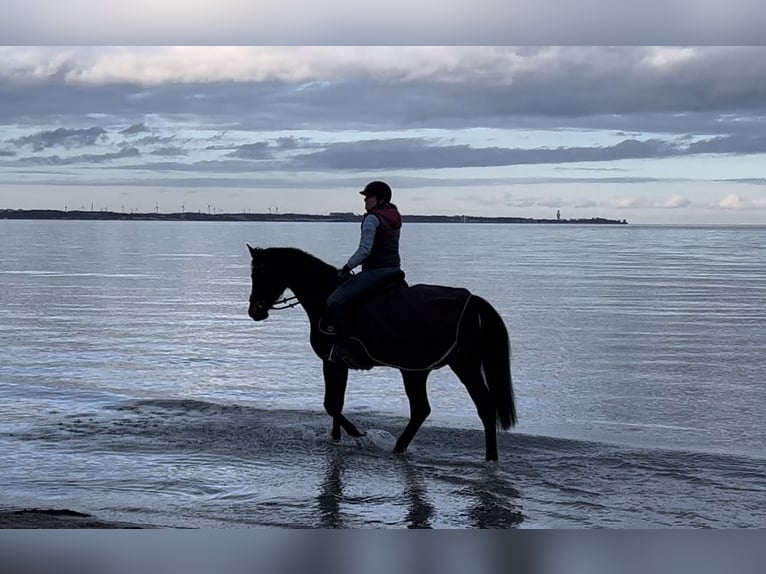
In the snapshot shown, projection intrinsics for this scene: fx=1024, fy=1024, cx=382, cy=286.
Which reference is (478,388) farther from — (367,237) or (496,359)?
(367,237)

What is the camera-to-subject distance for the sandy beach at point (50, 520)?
15.3ft

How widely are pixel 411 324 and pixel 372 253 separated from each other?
0.48 m

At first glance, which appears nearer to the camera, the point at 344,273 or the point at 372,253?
the point at 372,253

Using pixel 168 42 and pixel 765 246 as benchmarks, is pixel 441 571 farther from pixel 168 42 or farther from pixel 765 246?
pixel 765 246

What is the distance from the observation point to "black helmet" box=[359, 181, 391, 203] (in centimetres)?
595

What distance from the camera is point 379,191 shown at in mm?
5984

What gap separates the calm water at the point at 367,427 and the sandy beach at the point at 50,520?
0.17m

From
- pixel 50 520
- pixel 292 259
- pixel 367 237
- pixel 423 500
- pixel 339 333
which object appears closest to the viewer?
pixel 50 520

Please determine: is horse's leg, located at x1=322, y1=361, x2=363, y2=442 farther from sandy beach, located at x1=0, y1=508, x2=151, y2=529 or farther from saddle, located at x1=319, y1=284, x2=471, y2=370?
sandy beach, located at x1=0, y1=508, x2=151, y2=529

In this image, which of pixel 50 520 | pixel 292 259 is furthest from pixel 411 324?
pixel 50 520

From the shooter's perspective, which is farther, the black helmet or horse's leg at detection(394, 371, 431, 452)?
horse's leg at detection(394, 371, 431, 452)

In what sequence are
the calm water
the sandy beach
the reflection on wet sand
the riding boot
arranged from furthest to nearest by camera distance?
the riding boot < the calm water < the reflection on wet sand < the sandy beach

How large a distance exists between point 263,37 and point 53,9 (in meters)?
0.92

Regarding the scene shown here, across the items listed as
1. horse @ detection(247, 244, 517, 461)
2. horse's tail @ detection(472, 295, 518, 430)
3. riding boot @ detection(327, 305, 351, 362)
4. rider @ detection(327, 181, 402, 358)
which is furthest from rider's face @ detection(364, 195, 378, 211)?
horse's tail @ detection(472, 295, 518, 430)
